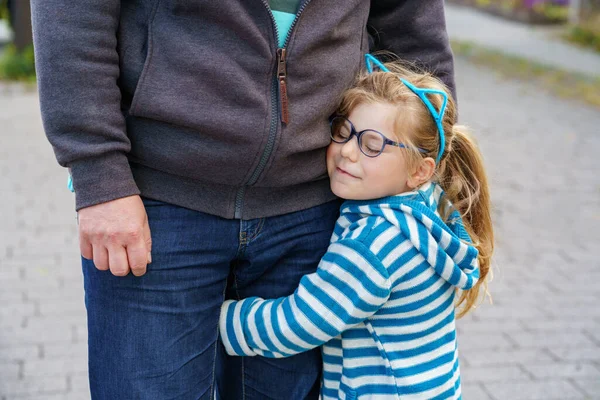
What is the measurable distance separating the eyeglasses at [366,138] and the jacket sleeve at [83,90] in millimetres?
513

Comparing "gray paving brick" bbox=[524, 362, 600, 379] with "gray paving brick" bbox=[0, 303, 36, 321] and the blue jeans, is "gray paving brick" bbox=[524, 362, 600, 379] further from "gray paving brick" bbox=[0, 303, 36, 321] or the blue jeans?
"gray paving brick" bbox=[0, 303, 36, 321]

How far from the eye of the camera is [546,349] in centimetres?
380

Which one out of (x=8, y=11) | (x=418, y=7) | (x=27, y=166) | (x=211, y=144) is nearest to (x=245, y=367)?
(x=211, y=144)

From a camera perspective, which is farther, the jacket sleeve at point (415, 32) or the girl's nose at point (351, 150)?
the jacket sleeve at point (415, 32)

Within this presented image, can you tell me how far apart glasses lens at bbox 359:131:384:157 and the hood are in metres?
0.11

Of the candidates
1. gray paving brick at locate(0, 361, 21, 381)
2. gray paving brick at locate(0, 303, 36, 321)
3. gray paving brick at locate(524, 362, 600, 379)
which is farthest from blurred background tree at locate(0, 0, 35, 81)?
gray paving brick at locate(524, 362, 600, 379)

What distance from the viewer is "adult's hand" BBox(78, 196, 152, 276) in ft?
5.21

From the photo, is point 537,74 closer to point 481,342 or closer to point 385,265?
point 481,342

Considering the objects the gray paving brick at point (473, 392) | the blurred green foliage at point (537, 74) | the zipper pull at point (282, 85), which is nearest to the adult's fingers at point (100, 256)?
the zipper pull at point (282, 85)

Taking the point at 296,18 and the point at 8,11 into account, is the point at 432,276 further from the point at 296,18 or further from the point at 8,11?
the point at 8,11

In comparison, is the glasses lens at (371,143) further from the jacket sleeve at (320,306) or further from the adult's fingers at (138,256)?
the adult's fingers at (138,256)

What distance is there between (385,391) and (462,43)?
1199cm

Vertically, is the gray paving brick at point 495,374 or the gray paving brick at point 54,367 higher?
the gray paving brick at point 495,374

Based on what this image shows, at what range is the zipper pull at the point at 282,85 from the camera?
1.64 meters
